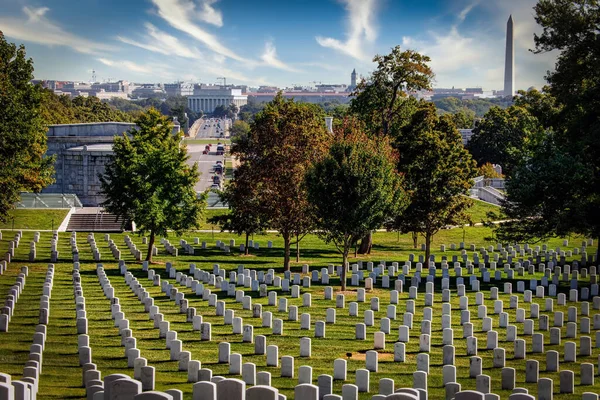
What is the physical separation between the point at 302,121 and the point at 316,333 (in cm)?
1645

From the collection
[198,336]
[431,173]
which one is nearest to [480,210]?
[431,173]

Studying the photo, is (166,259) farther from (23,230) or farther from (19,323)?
(19,323)

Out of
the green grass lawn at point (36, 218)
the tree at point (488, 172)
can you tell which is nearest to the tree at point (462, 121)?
the tree at point (488, 172)

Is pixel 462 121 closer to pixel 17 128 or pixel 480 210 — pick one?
pixel 480 210

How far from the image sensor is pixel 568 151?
127ft

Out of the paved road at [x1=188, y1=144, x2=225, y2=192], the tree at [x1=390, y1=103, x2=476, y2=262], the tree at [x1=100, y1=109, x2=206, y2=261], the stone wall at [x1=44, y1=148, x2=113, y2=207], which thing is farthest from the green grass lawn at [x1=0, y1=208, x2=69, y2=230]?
A: the paved road at [x1=188, y1=144, x2=225, y2=192]

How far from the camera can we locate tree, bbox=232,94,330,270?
38750mm

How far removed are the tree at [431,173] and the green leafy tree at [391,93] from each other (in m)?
3.67

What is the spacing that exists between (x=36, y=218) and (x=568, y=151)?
103 ft

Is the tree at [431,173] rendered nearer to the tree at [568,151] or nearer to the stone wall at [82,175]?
the tree at [568,151]

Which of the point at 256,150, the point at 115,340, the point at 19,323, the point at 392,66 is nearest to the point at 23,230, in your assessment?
the point at 256,150

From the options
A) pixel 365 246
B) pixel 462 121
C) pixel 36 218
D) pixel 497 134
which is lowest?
pixel 365 246

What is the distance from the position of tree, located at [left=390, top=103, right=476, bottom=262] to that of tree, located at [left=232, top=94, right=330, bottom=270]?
4644 mm

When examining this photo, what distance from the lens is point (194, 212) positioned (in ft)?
139
